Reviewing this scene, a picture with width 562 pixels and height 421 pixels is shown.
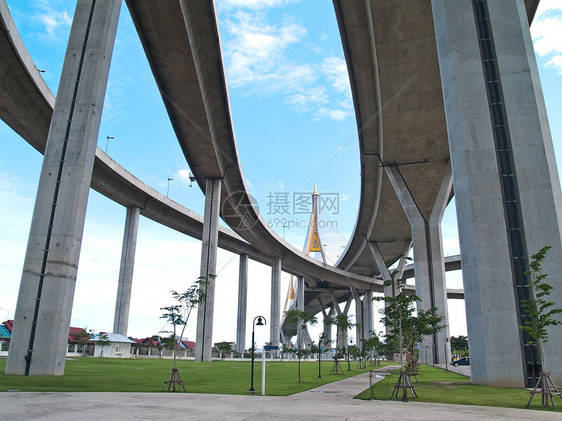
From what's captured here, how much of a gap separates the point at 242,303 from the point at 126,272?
2704 cm

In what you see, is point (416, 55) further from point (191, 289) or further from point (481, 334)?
point (191, 289)

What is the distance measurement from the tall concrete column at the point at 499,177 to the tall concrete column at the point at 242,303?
56761 millimetres

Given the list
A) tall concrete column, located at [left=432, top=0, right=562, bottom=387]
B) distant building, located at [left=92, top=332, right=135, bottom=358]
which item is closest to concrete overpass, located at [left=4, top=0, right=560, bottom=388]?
tall concrete column, located at [left=432, top=0, right=562, bottom=387]

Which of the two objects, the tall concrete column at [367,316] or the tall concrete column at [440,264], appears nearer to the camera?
the tall concrete column at [440,264]

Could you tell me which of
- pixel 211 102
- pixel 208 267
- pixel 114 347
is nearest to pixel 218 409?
pixel 211 102

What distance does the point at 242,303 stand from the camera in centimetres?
7362

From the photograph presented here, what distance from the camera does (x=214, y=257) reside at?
47.5 m

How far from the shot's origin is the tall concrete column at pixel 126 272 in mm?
49688

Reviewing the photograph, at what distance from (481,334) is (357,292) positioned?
287 feet

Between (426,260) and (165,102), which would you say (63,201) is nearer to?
(165,102)

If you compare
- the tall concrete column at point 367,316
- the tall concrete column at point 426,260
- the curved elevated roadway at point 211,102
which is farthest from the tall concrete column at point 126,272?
the tall concrete column at point 367,316

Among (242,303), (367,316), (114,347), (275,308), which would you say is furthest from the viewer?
(367,316)

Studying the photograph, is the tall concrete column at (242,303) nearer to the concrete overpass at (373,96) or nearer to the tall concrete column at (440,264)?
the concrete overpass at (373,96)

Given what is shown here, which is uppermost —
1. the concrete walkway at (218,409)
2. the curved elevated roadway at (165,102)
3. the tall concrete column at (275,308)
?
the curved elevated roadway at (165,102)
